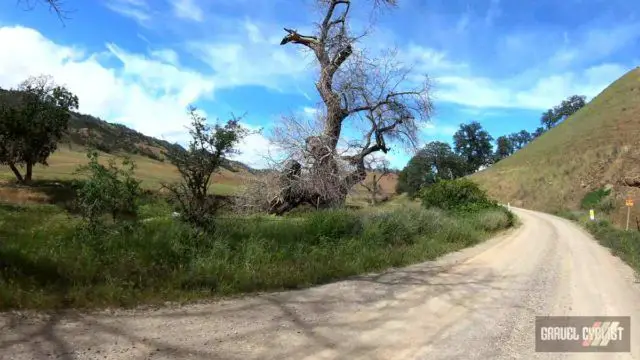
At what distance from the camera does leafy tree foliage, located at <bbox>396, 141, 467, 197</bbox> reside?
99312 millimetres

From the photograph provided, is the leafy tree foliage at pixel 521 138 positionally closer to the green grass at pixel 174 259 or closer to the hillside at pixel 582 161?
the hillside at pixel 582 161

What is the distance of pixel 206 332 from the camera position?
19.1 feet

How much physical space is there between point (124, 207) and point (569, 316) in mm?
8460

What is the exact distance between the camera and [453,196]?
30.0 m

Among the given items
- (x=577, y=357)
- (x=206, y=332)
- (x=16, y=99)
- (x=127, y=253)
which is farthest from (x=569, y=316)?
(x=16, y=99)

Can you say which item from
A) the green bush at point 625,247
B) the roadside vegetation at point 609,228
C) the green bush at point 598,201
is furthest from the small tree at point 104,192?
the green bush at point 598,201

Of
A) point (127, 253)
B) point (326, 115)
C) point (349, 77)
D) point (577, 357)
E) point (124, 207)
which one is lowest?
point (577, 357)

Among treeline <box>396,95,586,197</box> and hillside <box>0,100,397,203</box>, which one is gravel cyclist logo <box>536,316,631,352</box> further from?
treeline <box>396,95,586,197</box>

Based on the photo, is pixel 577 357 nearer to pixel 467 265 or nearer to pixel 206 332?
pixel 206 332

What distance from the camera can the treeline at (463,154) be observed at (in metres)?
100

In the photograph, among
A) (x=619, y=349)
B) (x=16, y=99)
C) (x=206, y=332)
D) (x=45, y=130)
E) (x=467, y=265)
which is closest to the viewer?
(x=206, y=332)

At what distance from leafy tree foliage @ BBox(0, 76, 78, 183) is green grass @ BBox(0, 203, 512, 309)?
34372 millimetres

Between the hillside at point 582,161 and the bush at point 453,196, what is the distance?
2295cm

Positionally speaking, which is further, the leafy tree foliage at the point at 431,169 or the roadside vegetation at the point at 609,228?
the leafy tree foliage at the point at 431,169
